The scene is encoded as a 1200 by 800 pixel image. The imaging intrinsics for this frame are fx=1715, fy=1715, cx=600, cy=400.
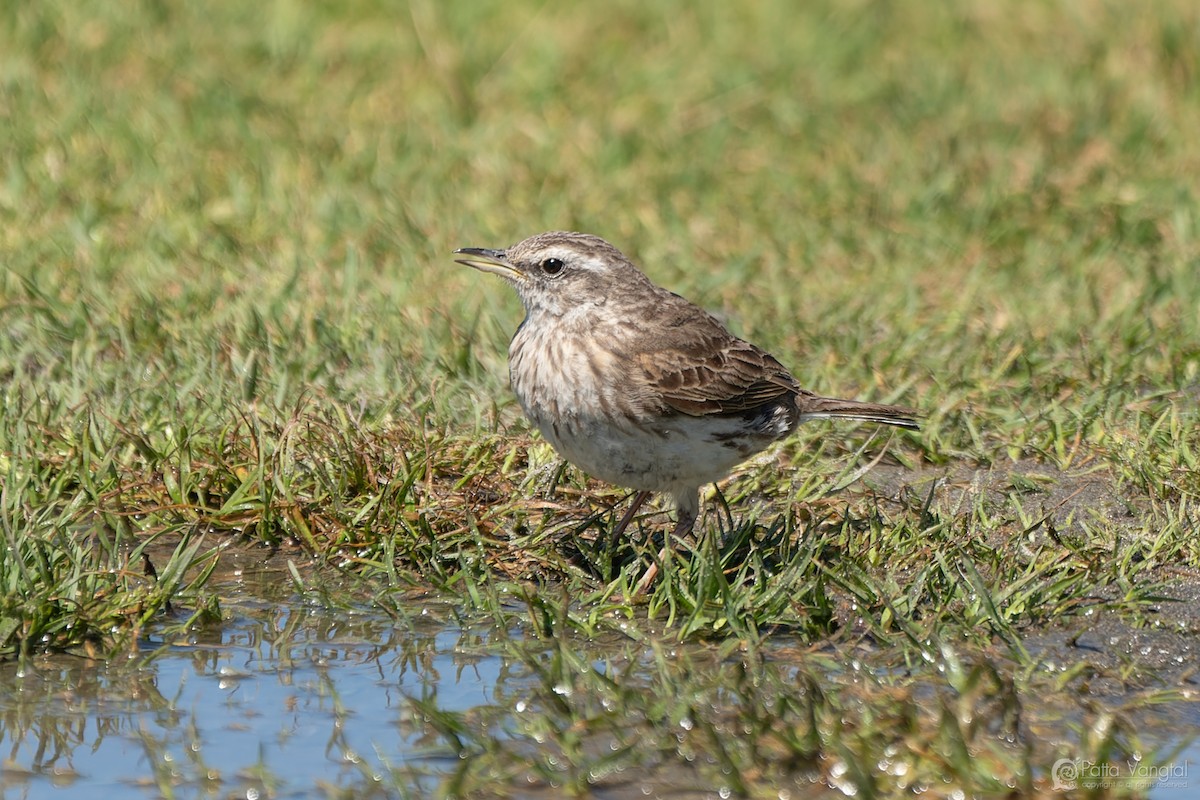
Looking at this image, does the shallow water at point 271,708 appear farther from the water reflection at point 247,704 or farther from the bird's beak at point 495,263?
the bird's beak at point 495,263

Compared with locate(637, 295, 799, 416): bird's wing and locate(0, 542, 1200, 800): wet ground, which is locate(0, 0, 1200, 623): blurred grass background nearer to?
locate(0, 542, 1200, 800): wet ground

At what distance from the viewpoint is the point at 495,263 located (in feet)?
21.1

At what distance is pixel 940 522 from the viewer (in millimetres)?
6105

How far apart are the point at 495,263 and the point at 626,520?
1096mm

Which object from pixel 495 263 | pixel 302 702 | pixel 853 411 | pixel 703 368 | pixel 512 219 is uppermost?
pixel 495 263

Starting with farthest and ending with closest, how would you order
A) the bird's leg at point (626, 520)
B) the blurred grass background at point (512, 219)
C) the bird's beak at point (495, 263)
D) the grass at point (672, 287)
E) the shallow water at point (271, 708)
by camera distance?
the blurred grass background at point (512, 219)
the bird's beak at point (495, 263)
the bird's leg at point (626, 520)
the grass at point (672, 287)
the shallow water at point (271, 708)

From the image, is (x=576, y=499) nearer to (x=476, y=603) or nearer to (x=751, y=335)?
(x=476, y=603)

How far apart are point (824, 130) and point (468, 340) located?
12.3 feet

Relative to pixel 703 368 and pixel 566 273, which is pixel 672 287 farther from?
pixel 703 368

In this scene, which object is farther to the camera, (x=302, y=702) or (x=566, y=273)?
(x=566, y=273)

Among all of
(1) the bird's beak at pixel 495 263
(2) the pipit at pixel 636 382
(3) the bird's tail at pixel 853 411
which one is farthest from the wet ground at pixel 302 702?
(1) the bird's beak at pixel 495 263

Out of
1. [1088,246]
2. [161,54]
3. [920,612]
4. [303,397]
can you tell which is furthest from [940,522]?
[161,54]

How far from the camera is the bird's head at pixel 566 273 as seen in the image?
6160 millimetres

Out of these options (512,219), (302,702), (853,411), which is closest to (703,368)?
A: (853,411)
